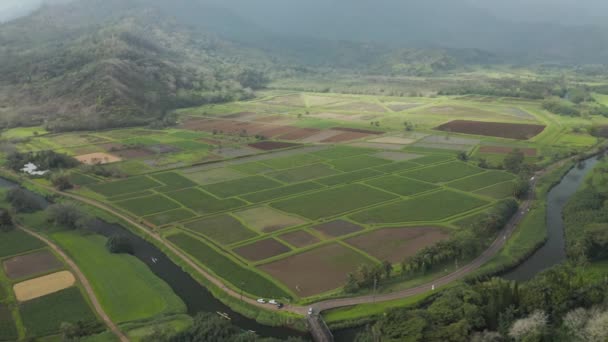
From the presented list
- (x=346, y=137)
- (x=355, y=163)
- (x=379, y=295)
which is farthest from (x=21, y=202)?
(x=346, y=137)

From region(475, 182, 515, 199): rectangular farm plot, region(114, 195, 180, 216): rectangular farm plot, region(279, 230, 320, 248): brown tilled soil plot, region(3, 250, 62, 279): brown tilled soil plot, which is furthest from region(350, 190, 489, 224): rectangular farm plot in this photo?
region(3, 250, 62, 279): brown tilled soil plot

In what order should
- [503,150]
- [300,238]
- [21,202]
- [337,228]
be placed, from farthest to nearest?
[503,150], [21,202], [337,228], [300,238]

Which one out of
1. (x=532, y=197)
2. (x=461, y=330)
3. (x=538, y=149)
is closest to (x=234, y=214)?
(x=461, y=330)

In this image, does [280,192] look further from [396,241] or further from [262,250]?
[396,241]

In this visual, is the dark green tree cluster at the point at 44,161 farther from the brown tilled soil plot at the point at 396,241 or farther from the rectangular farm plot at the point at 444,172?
the rectangular farm plot at the point at 444,172

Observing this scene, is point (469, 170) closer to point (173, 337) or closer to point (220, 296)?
point (220, 296)

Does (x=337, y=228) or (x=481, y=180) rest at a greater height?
(x=481, y=180)

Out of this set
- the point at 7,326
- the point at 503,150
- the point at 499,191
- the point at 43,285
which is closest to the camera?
the point at 7,326

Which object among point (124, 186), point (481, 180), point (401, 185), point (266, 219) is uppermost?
point (124, 186)
